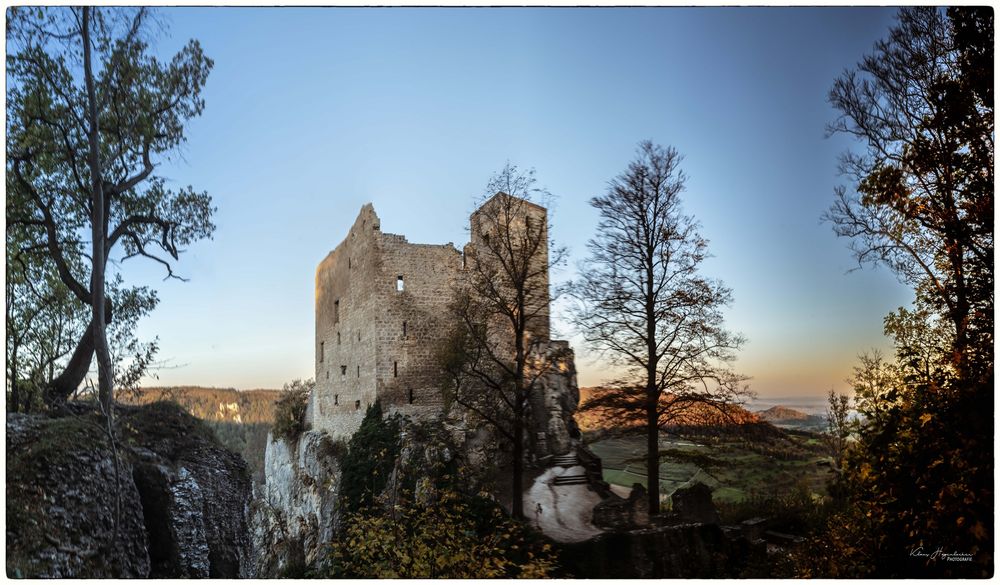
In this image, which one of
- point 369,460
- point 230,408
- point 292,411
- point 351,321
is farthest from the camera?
point 292,411

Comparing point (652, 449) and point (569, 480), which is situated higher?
point (652, 449)

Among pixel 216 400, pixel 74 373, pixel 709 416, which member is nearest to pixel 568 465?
pixel 709 416

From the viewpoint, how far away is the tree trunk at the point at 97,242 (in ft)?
17.2

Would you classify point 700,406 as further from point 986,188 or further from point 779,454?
point 986,188

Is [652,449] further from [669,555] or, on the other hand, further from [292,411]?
[292,411]

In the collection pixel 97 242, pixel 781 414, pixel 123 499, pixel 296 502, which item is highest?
pixel 97 242

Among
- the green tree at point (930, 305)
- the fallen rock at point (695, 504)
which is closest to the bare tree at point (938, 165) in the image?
the green tree at point (930, 305)

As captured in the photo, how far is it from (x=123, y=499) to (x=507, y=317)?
4.10 metres

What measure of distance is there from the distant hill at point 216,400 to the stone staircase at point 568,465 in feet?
12.4

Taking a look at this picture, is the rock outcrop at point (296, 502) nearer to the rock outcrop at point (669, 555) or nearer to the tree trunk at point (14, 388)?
the tree trunk at point (14, 388)

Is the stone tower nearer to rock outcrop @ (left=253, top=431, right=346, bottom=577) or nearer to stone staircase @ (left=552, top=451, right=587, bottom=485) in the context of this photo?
rock outcrop @ (left=253, top=431, right=346, bottom=577)

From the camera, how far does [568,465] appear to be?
6.35 metres

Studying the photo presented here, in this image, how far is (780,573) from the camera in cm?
504

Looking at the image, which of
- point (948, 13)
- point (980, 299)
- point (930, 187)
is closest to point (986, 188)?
point (930, 187)
